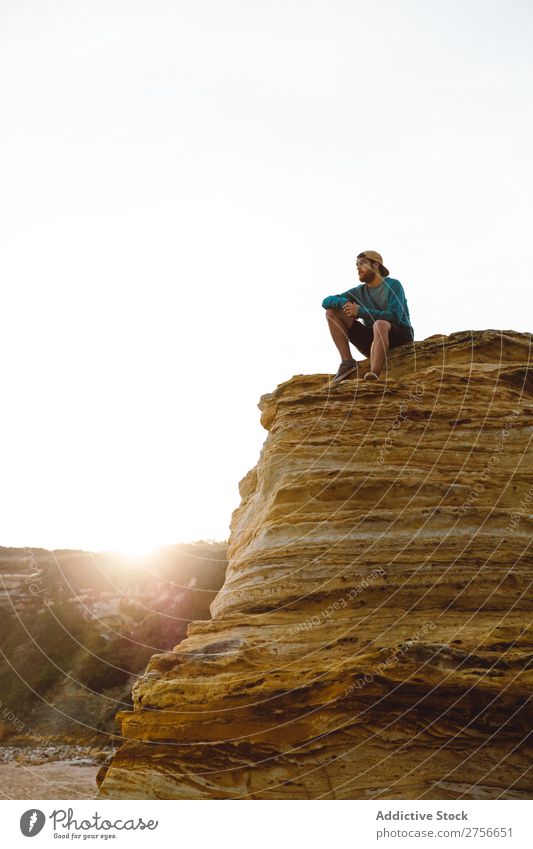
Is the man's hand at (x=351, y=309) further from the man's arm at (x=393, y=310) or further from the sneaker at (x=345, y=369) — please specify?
the sneaker at (x=345, y=369)

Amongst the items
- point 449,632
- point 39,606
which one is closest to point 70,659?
point 39,606

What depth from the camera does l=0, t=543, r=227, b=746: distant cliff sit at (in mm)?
23608

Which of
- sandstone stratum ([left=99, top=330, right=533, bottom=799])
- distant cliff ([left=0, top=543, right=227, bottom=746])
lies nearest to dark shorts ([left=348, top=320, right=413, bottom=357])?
sandstone stratum ([left=99, top=330, right=533, bottom=799])

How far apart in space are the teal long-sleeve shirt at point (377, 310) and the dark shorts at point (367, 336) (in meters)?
0.11

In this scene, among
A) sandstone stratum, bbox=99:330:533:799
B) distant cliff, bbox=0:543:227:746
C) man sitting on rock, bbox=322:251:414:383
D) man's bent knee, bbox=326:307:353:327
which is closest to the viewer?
sandstone stratum, bbox=99:330:533:799

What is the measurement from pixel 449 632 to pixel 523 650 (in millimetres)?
798

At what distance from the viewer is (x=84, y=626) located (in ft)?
87.9

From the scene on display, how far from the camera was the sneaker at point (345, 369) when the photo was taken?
11.4 meters

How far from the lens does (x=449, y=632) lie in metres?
7.95

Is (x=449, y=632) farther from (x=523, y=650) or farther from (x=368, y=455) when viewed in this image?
(x=368, y=455)

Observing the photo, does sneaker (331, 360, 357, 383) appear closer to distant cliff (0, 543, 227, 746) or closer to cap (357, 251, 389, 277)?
cap (357, 251, 389, 277)

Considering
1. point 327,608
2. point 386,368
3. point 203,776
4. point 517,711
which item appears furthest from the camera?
point 386,368

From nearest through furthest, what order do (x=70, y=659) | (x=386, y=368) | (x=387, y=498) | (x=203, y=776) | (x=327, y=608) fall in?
1. (x=203, y=776)
2. (x=327, y=608)
3. (x=387, y=498)
4. (x=386, y=368)
5. (x=70, y=659)

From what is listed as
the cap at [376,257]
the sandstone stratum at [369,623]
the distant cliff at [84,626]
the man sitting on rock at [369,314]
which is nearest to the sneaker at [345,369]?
the man sitting on rock at [369,314]
